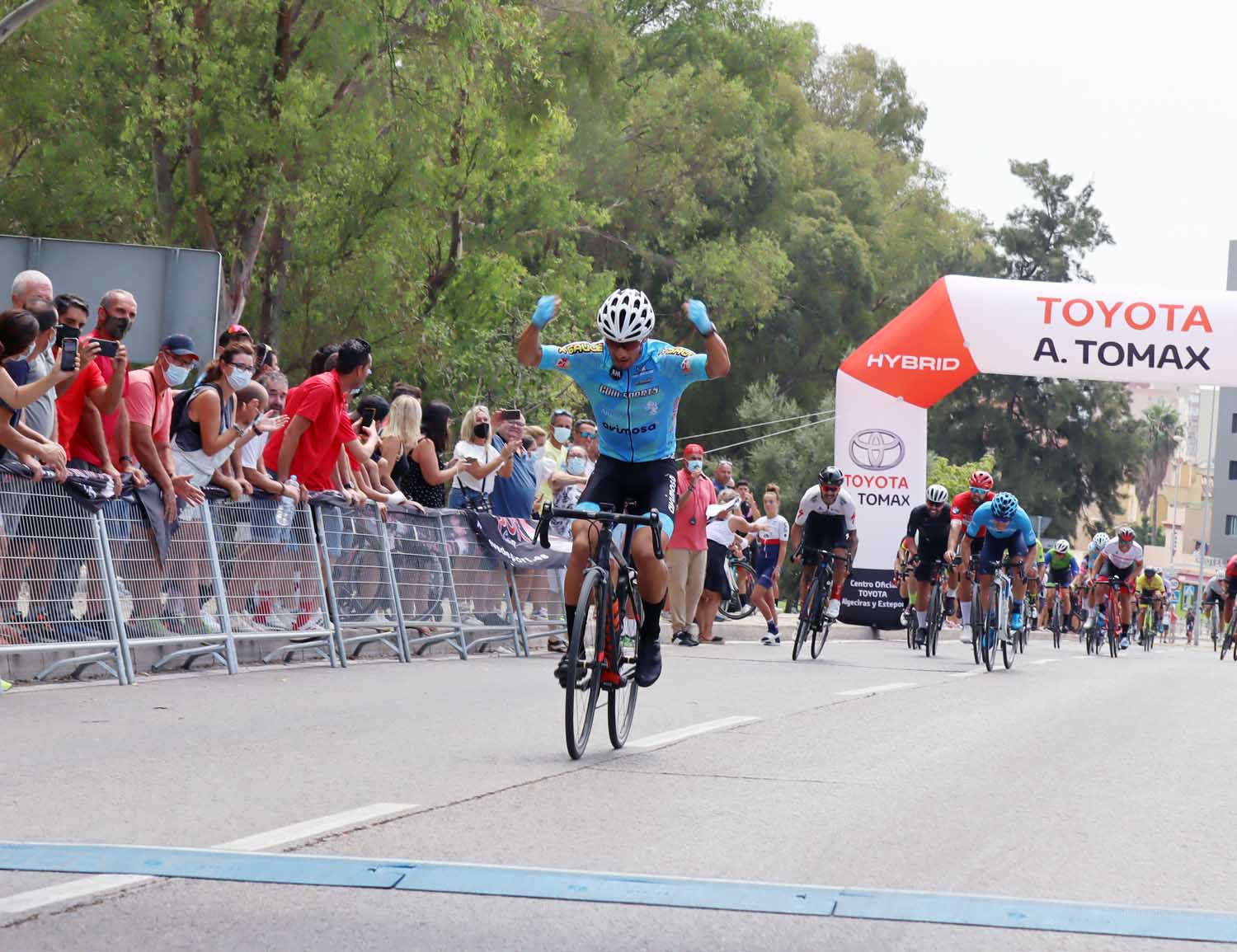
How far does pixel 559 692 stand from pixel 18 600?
3418mm

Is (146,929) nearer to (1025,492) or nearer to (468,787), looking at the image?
(468,787)

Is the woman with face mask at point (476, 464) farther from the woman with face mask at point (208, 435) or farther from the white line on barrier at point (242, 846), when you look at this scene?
the white line on barrier at point (242, 846)

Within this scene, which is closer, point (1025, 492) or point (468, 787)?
point (468, 787)

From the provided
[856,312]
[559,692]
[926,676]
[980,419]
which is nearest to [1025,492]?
[980,419]

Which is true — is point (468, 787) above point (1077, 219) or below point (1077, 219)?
below

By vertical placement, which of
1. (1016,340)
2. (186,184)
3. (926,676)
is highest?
(186,184)

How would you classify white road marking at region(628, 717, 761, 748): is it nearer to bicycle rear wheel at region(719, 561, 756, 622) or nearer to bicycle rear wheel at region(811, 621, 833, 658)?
bicycle rear wheel at region(811, 621, 833, 658)

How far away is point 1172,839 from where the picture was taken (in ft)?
22.9

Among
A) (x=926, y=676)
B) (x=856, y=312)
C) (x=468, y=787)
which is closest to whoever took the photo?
(x=468, y=787)

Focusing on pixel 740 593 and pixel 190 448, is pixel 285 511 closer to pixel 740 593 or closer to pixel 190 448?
pixel 190 448

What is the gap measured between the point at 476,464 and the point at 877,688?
4.26 meters

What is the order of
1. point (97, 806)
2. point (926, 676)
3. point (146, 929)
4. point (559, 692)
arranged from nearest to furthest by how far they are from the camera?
point (146, 929) → point (97, 806) → point (559, 692) → point (926, 676)

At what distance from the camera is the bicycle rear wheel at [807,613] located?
18.1m

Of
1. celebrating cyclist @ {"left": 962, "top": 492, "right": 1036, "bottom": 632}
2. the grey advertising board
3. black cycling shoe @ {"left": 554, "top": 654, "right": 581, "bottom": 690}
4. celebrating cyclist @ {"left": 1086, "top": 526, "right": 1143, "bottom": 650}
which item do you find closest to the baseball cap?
the grey advertising board
